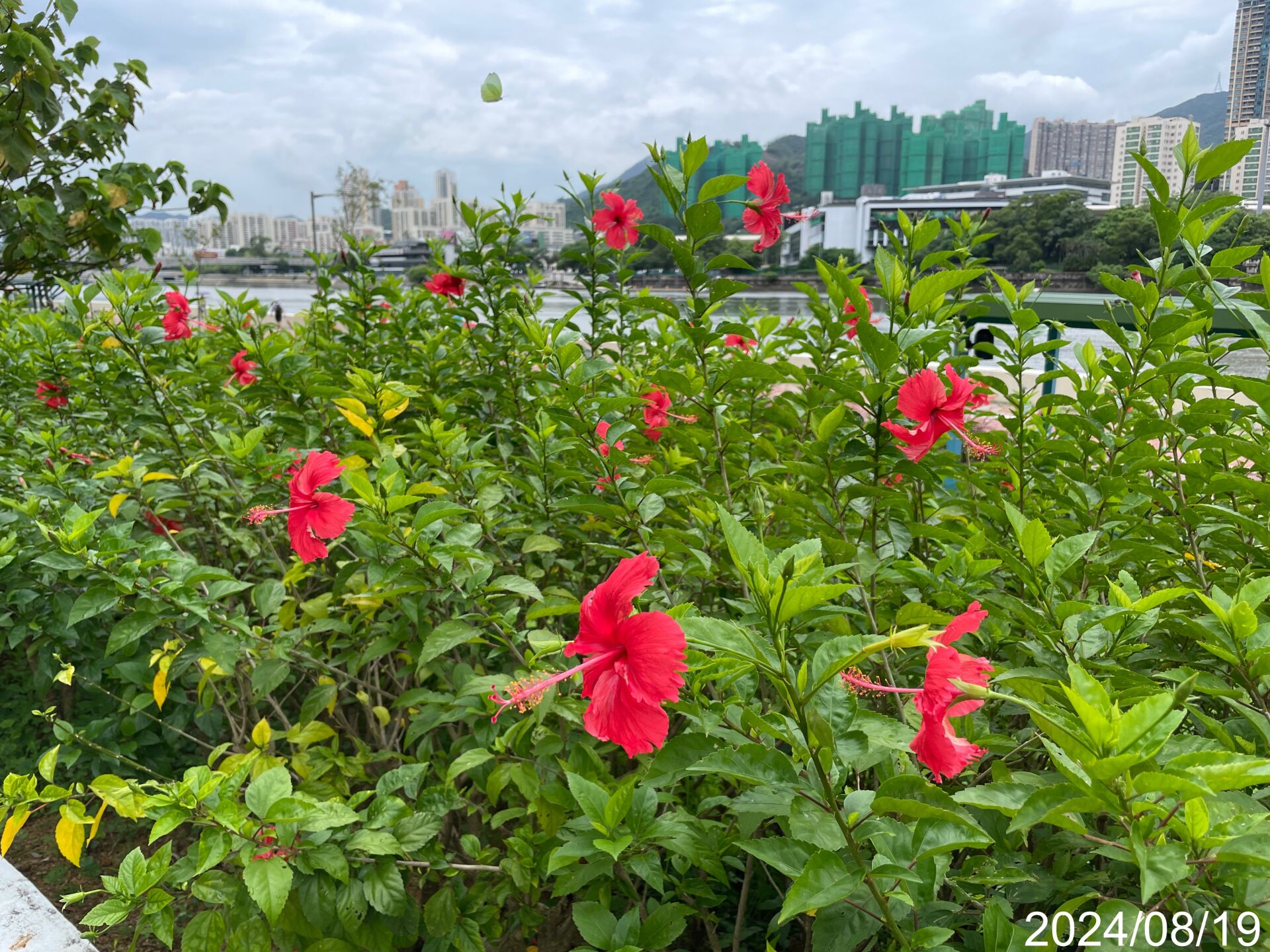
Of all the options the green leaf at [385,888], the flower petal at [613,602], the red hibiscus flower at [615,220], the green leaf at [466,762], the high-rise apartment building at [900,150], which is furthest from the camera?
the high-rise apartment building at [900,150]

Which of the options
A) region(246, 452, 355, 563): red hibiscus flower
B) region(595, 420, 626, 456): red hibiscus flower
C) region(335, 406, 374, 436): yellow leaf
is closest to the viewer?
region(246, 452, 355, 563): red hibiscus flower

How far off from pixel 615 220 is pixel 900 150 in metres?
34.9

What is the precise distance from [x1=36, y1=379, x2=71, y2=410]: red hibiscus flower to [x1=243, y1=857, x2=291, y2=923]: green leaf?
7.47 feet

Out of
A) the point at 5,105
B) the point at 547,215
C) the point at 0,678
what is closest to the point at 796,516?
the point at 547,215

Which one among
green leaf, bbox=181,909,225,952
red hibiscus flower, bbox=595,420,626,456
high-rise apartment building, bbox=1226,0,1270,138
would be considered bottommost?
green leaf, bbox=181,909,225,952

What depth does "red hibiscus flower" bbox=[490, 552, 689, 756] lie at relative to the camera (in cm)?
76

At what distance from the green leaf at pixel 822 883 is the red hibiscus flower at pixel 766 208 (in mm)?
1391

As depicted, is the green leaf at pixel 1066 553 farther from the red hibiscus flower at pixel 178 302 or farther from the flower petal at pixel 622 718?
the red hibiscus flower at pixel 178 302

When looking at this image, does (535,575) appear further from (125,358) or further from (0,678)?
(0,678)

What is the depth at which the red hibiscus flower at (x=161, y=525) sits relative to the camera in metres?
2.00

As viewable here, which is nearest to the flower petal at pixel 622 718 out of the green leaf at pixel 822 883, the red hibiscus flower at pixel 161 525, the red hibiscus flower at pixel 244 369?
the green leaf at pixel 822 883

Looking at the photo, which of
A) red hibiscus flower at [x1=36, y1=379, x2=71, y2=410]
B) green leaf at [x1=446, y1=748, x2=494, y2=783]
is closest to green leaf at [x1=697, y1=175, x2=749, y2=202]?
green leaf at [x1=446, y1=748, x2=494, y2=783]

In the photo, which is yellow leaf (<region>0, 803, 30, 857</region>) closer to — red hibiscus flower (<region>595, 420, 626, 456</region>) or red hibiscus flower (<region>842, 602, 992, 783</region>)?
red hibiscus flower (<region>595, 420, 626, 456</region>)

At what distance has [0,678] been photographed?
2807 millimetres
